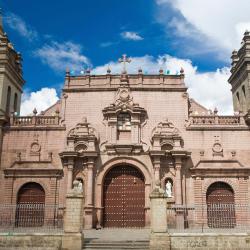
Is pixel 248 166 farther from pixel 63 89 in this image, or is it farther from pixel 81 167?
pixel 63 89

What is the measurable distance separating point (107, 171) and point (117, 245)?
7951 millimetres

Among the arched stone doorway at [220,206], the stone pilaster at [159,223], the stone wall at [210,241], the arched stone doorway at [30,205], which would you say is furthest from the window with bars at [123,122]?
the stone wall at [210,241]

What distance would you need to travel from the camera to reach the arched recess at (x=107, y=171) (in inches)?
860

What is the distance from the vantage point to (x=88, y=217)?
2139 cm

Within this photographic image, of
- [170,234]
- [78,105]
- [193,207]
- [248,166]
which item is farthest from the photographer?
[78,105]

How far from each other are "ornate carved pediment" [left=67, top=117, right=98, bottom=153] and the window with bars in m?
1.59

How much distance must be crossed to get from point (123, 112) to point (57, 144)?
15.0 ft

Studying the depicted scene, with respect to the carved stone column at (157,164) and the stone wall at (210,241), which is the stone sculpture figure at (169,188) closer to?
the carved stone column at (157,164)

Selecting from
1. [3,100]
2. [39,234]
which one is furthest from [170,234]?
[3,100]

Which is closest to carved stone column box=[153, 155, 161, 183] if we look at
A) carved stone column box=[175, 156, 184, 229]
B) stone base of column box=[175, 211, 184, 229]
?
carved stone column box=[175, 156, 184, 229]

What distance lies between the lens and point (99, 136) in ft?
76.7

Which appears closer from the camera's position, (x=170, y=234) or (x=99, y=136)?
(x=170, y=234)

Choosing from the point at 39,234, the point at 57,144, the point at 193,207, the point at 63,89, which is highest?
the point at 63,89

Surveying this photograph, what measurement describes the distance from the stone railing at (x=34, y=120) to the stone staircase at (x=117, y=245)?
10.4 meters
